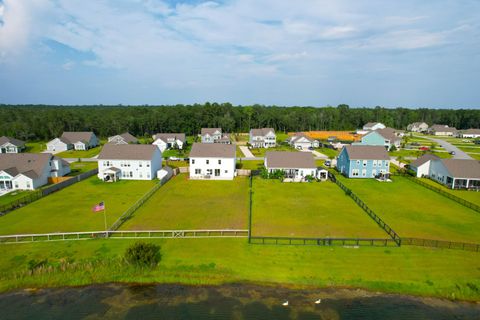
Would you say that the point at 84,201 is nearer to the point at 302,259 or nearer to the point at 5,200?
the point at 5,200

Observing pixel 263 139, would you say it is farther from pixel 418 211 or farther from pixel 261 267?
pixel 261 267

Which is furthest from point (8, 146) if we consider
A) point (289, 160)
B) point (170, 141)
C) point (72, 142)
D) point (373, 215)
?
point (373, 215)

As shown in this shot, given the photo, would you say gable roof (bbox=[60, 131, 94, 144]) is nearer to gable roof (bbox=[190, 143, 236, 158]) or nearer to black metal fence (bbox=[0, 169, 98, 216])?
black metal fence (bbox=[0, 169, 98, 216])

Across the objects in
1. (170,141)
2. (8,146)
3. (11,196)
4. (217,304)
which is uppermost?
(170,141)

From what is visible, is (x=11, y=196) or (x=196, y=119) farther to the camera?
(x=196, y=119)

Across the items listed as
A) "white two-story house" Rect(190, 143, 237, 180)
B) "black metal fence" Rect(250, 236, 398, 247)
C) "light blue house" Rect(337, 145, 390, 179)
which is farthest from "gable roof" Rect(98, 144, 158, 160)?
"light blue house" Rect(337, 145, 390, 179)

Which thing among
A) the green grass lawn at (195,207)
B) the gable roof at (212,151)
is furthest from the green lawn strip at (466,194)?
the gable roof at (212,151)

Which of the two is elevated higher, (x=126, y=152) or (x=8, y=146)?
(x=126, y=152)
